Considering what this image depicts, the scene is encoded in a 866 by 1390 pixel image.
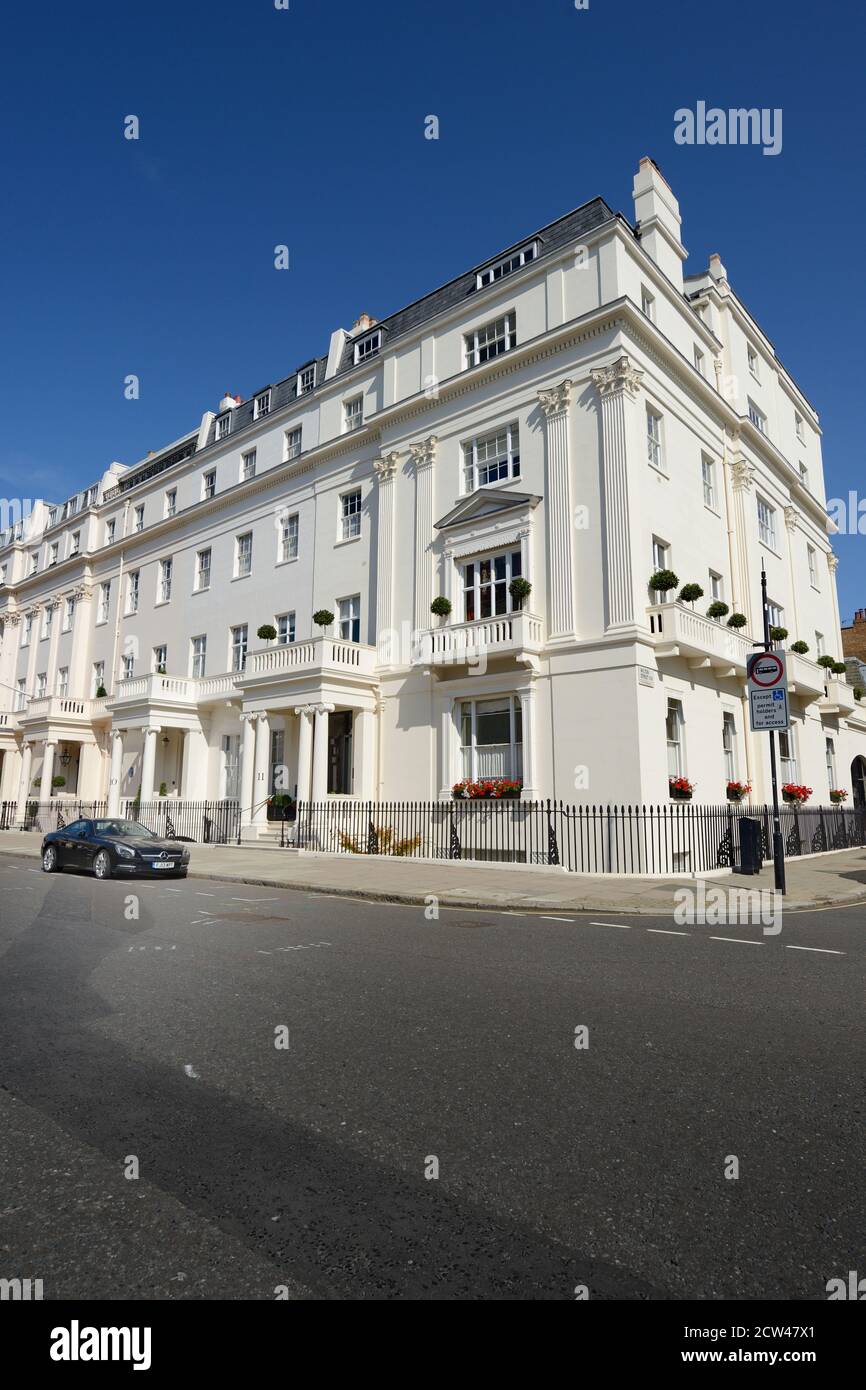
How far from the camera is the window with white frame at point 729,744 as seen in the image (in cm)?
2298

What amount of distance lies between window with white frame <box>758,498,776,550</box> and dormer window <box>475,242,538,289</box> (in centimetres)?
1181

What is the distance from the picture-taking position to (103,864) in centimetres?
1641

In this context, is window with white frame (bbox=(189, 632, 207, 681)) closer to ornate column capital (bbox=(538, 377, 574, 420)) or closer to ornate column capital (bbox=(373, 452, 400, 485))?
ornate column capital (bbox=(373, 452, 400, 485))

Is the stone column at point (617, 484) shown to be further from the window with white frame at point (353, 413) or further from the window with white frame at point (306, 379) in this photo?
the window with white frame at point (306, 379)

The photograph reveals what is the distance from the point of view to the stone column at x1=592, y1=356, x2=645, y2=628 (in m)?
19.9

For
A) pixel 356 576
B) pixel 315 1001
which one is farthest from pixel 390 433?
pixel 315 1001

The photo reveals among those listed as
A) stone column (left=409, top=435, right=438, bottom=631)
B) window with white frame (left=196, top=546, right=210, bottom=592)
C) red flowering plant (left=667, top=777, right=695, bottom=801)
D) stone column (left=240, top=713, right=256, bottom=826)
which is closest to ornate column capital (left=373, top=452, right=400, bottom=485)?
stone column (left=409, top=435, right=438, bottom=631)

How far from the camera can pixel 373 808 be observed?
2294cm

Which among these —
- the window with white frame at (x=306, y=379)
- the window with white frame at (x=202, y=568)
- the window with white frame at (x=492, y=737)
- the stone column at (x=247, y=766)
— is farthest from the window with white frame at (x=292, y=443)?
the window with white frame at (x=492, y=737)

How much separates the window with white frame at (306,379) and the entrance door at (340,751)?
575 inches
